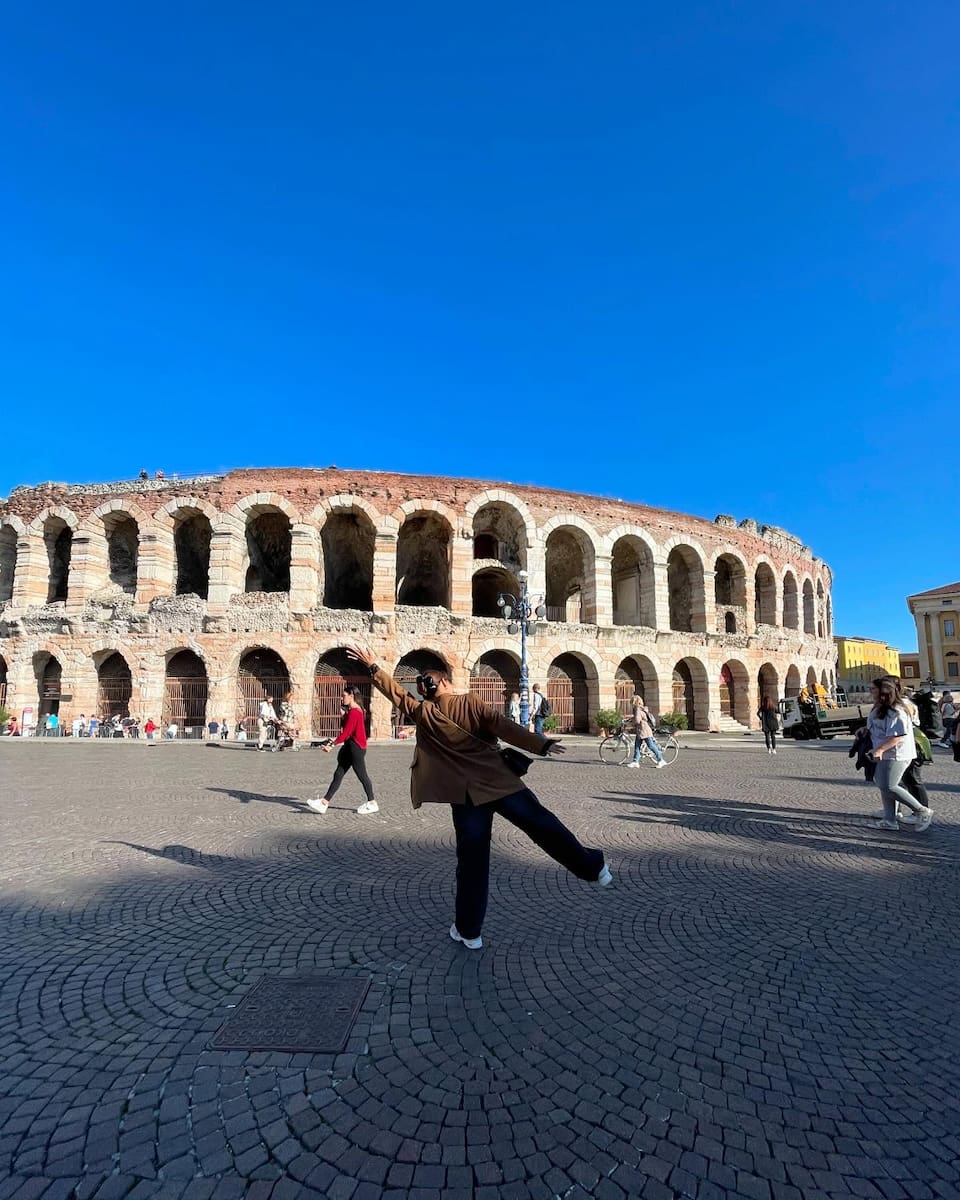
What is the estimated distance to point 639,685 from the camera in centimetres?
2561

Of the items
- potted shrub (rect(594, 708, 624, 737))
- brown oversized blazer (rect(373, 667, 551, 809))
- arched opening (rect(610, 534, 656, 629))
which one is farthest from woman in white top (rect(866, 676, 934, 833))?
arched opening (rect(610, 534, 656, 629))

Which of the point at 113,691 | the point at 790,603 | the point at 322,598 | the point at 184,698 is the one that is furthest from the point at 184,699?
the point at 790,603

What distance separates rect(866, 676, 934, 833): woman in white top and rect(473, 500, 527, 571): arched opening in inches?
711

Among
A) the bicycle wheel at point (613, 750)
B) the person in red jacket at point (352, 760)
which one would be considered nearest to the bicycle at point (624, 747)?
the bicycle wheel at point (613, 750)

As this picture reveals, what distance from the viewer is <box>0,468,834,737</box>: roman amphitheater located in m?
21.5

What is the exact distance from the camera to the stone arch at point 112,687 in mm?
22281

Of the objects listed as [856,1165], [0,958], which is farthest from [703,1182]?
[0,958]

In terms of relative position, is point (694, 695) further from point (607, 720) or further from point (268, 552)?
point (268, 552)

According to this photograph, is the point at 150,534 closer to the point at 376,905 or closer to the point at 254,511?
the point at 254,511

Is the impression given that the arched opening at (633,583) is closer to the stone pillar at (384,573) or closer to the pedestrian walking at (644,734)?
the stone pillar at (384,573)

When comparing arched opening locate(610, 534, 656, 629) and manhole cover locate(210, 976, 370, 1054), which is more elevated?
arched opening locate(610, 534, 656, 629)

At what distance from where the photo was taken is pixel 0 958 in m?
3.41

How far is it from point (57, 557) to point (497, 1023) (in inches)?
1168

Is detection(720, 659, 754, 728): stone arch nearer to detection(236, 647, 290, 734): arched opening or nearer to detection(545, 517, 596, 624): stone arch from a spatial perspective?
detection(545, 517, 596, 624): stone arch
